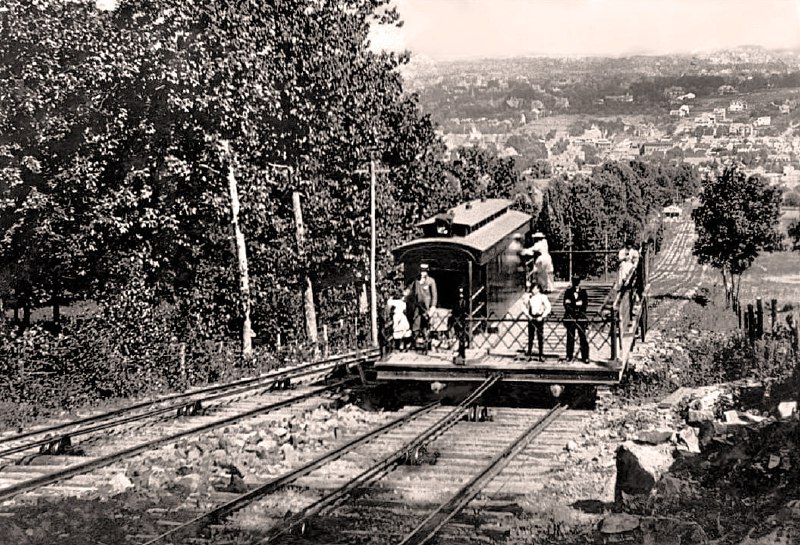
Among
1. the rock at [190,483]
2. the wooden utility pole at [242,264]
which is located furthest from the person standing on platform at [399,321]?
the wooden utility pole at [242,264]

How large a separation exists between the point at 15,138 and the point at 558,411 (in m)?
12.2

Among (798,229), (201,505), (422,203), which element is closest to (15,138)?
(201,505)

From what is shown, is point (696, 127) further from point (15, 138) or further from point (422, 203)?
point (15, 138)

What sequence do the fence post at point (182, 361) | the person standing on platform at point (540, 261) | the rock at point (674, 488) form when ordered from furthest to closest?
the fence post at point (182, 361) < the person standing on platform at point (540, 261) < the rock at point (674, 488)

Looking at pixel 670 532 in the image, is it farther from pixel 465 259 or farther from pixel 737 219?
pixel 737 219

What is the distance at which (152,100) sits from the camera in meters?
19.1

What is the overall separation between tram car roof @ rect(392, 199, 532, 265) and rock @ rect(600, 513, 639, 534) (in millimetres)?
7717

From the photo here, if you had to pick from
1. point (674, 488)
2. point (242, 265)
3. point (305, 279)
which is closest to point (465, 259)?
point (674, 488)

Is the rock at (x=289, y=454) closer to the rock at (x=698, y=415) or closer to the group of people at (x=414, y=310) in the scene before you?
the group of people at (x=414, y=310)

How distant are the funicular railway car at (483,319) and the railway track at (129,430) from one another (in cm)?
243

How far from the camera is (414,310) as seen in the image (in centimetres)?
1569

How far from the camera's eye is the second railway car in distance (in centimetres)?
1567

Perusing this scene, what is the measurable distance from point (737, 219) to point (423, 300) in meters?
27.5

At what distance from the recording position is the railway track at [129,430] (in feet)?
35.4
